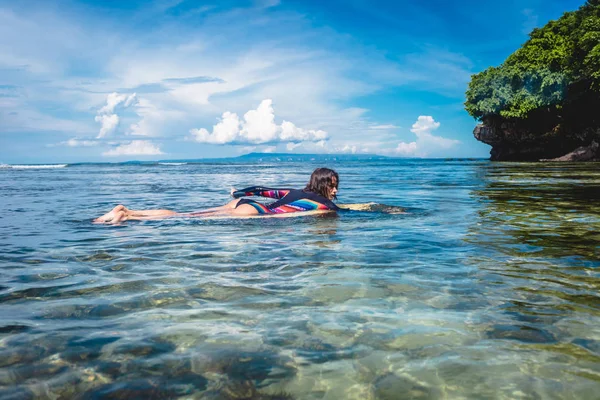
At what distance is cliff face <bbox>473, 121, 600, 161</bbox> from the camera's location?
48.6 meters

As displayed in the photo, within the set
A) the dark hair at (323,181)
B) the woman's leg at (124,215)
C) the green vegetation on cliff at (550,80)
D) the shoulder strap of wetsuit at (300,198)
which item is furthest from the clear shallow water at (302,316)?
the green vegetation on cliff at (550,80)

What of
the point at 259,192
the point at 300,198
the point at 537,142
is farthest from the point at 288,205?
the point at 537,142

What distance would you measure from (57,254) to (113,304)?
8.40ft

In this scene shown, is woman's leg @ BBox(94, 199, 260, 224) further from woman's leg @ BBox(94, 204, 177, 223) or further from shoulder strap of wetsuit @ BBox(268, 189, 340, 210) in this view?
shoulder strap of wetsuit @ BBox(268, 189, 340, 210)

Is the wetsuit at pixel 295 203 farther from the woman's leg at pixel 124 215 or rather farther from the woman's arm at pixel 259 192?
the woman's leg at pixel 124 215

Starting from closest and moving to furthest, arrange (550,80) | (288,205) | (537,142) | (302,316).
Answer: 1. (302,316)
2. (288,205)
3. (550,80)
4. (537,142)

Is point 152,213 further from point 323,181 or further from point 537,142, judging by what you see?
point 537,142

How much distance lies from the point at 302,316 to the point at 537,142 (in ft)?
205

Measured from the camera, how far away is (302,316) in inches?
134

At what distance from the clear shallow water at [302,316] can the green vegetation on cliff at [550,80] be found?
1703 inches

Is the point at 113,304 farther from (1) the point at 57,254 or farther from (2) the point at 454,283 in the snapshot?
(2) the point at 454,283

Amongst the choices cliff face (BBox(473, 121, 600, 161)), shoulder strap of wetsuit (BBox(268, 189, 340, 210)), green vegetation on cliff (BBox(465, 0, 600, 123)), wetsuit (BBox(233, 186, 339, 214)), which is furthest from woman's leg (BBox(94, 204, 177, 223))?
cliff face (BBox(473, 121, 600, 161))

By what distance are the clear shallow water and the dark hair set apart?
8.21 ft

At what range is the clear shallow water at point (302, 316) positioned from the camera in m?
2.46
